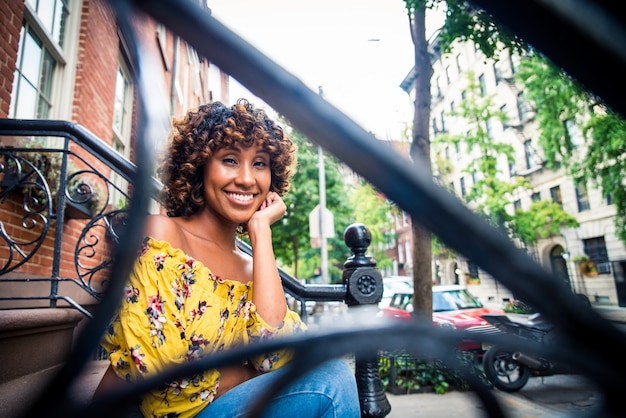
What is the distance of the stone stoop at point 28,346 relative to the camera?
1906 mm

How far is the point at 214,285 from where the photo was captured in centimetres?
150

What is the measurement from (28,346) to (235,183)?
5.14 feet

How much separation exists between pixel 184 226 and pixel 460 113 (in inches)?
679

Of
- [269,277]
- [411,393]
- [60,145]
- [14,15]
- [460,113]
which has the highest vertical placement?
[460,113]

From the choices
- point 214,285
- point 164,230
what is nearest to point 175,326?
point 214,285

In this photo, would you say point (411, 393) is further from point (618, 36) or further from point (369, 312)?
point (618, 36)

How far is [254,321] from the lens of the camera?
4.66 ft

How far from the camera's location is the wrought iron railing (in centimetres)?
28

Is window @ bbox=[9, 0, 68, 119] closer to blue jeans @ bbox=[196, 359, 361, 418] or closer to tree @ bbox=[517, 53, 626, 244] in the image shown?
blue jeans @ bbox=[196, 359, 361, 418]

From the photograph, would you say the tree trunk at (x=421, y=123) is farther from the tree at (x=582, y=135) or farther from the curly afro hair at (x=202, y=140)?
the tree at (x=582, y=135)

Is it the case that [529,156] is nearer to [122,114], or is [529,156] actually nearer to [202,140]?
[122,114]

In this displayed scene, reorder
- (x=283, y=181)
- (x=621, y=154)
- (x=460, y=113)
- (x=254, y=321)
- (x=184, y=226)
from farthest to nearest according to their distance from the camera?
(x=460, y=113), (x=621, y=154), (x=283, y=181), (x=184, y=226), (x=254, y=321)

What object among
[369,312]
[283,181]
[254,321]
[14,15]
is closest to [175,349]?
[254,321]

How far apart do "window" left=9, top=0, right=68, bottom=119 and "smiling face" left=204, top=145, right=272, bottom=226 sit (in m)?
3.23
